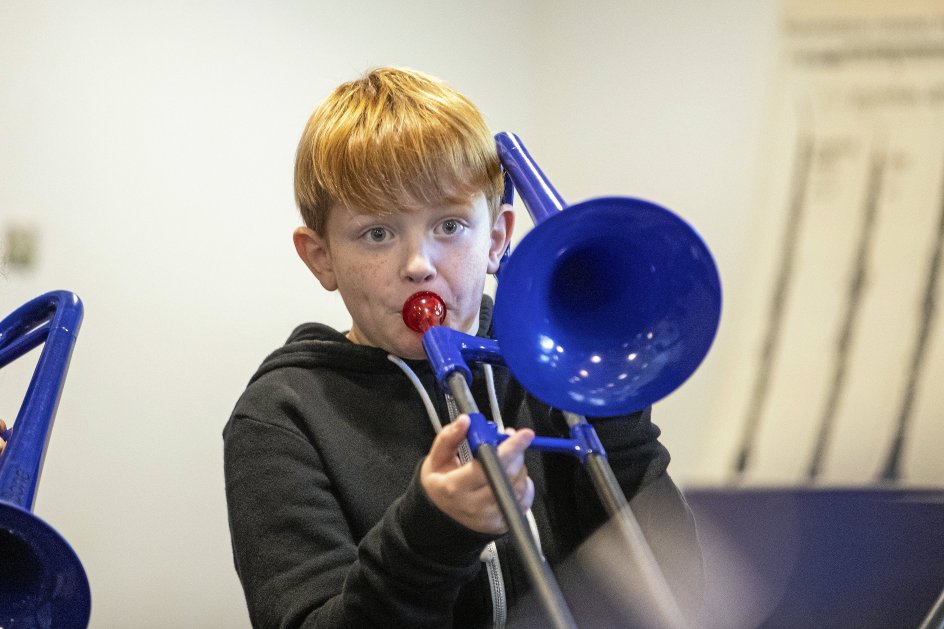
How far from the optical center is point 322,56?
1832mm

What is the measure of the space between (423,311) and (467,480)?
235 millimetres

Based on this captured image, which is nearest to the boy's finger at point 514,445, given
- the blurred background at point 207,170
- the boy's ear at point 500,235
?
the blurred background at point 207,170

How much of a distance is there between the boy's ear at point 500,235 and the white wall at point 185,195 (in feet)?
1.77

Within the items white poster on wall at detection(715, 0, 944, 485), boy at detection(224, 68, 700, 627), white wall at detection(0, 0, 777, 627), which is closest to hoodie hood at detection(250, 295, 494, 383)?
boy at detection(224, 68, 700, 627)

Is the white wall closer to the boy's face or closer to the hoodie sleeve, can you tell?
the boy's face

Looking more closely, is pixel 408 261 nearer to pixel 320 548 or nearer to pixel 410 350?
pixel 410 350

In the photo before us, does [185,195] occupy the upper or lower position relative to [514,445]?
upper

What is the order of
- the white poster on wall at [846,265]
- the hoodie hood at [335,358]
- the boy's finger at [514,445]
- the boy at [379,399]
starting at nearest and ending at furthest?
the white poster on wall at [846,265]
the boy's finger at [514,445]
the boy at [379,399]
the hoodie hood at [335,358]

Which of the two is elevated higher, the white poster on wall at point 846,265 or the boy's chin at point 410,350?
the white poster on wall at point 846,265

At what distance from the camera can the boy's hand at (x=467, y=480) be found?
1.79 ft

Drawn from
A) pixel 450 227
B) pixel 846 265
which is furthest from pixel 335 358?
pixel 846 265

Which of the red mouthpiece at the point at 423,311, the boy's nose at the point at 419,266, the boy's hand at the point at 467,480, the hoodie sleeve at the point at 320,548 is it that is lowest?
the hoodie sleeve at the point at 320,548

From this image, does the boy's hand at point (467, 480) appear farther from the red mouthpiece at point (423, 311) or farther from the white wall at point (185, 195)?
the white wall at point (185, 195)

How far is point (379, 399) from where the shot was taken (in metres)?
0.86
